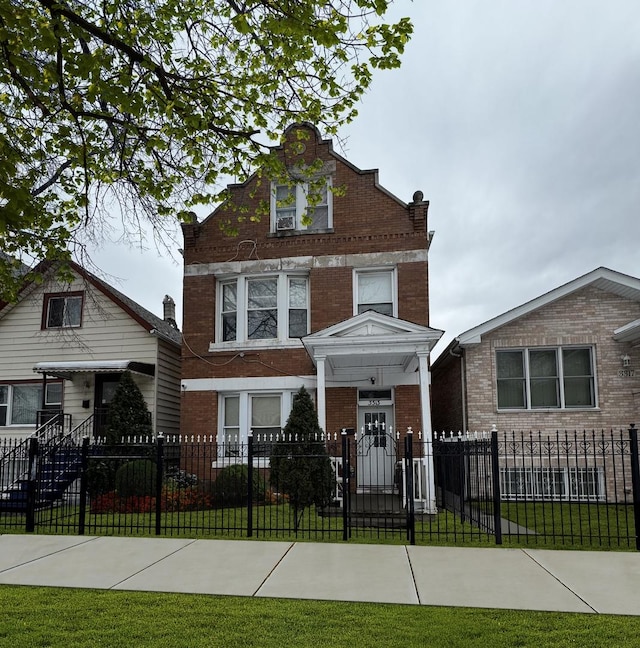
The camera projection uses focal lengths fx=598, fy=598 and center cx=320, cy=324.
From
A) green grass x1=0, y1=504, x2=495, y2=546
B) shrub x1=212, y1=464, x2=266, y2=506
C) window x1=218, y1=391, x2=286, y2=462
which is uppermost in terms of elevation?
window x1=218, y1=391, x2=286, y2=462

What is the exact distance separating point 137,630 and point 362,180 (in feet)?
44.7

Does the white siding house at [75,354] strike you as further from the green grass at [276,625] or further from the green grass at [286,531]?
the green grass at [276,625]

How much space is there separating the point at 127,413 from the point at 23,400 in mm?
4695

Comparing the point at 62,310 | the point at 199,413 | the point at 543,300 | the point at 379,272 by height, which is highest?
the point at 379,272

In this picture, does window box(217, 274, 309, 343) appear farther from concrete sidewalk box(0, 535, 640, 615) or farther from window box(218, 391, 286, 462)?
concrete sidewalk box(0, 535, 640, 615)

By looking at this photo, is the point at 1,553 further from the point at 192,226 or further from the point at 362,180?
the point at 362,180

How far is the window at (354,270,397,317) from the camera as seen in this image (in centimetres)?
1628

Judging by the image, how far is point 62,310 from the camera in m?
18.3

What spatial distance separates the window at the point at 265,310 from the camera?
16.8 m

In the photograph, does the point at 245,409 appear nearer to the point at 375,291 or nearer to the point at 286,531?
the point at 375,291

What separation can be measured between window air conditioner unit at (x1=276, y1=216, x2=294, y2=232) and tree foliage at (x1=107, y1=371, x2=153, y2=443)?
5864 mm

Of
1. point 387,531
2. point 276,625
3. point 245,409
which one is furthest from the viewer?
point 245,409

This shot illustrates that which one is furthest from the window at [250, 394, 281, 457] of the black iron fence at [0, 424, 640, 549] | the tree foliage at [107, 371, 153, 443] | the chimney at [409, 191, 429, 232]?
the chimney at [409, 191, 429, 232]

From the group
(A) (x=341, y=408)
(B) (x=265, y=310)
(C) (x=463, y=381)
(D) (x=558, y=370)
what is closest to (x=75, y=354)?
(B) (x=265, y=310)
